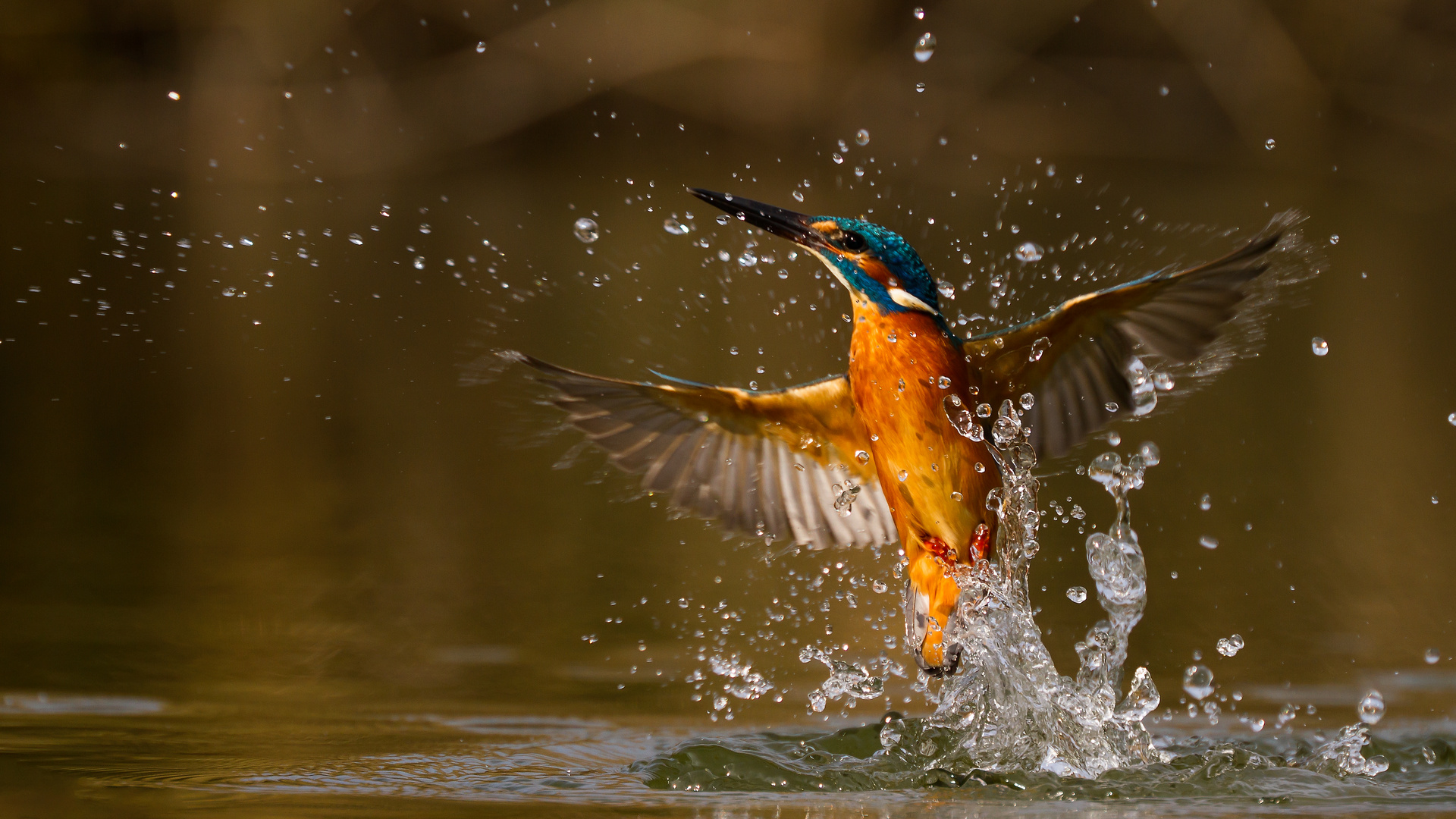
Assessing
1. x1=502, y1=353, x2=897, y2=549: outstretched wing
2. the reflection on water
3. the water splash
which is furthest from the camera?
x1=502, y1=353, x2=897, y2=549: outstretched wing

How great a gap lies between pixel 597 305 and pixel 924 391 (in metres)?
6.17

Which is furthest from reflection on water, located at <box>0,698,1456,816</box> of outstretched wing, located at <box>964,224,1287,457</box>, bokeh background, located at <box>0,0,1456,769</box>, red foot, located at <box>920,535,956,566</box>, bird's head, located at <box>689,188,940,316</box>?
bird's head, located at <box>689,188,940,316</box>

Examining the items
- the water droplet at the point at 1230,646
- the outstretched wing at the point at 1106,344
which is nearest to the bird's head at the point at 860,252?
the outstretched wing at the point at 1106,344

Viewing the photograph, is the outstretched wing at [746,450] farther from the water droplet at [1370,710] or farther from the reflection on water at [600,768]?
the water droplet at [1370,710]

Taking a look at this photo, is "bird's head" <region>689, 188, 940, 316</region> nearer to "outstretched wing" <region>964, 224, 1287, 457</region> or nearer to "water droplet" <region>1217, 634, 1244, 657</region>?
"outstretched wing" <region>964, 224, 1287, 457</region>

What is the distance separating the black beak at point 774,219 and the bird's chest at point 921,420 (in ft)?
0.66

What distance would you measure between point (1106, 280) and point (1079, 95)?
8.14 metres

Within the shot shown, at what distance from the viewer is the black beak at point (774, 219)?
2.66 m

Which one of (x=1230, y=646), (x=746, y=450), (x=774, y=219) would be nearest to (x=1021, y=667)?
(x=1230, y=646)

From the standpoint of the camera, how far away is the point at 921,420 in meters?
2.51

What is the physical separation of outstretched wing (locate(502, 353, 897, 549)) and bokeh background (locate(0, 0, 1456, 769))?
161 millimetres

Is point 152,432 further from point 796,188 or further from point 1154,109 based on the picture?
point 1154,109

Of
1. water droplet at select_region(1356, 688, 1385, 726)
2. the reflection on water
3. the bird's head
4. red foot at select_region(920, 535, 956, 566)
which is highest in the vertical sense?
the bird's head

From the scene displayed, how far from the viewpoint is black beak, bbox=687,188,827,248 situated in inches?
105
